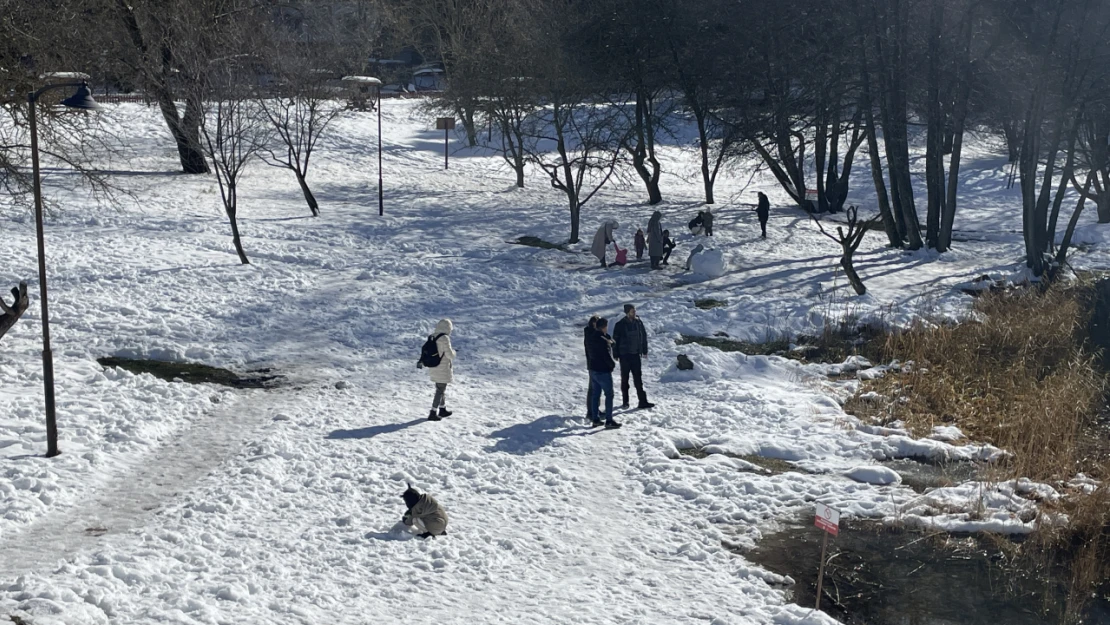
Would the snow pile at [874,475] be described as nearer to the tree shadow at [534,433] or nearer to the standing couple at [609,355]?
the standing couple at [609,355]

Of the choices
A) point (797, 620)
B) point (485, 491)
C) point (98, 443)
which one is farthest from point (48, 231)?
point (797, 620)

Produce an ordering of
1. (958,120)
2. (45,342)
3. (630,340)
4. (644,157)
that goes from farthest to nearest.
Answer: (644,157), (958,120), (630,340), (45,342)

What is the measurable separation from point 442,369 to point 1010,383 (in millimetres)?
9498

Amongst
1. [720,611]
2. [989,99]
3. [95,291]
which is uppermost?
[989,99]

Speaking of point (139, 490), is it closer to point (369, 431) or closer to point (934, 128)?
point (369, 431)

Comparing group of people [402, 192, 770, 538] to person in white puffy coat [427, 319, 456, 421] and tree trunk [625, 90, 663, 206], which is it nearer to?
person in white puffy coat [427, 319, 456, 421]

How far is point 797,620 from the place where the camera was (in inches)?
384

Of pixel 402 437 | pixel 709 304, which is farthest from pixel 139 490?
pixel 709 304

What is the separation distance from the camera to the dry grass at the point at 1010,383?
1481 centimetres

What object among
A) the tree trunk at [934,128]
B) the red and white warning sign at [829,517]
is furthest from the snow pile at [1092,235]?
the red and white warning sign at [829,517]

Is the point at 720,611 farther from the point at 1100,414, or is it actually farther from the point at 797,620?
the point at 1100,414

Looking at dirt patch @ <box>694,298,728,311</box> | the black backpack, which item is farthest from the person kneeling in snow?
dirt patch @ <box>694,298,728,311</box>

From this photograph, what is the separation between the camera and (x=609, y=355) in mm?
14875

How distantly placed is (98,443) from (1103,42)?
85.7ft
